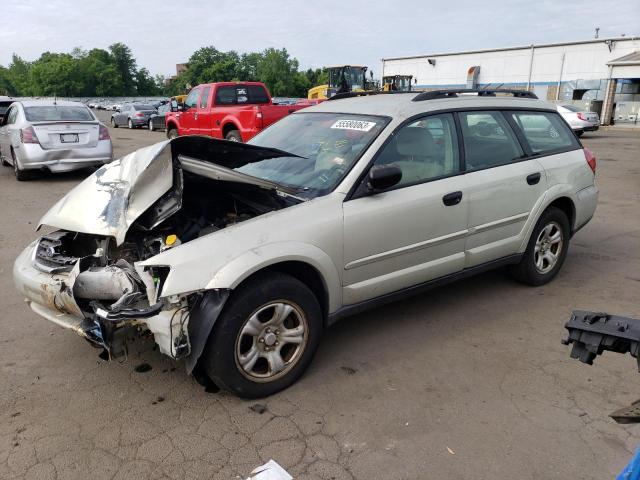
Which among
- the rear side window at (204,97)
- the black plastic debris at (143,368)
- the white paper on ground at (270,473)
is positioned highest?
the rear side window at (204,97)

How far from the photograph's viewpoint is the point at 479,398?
10.4 feet

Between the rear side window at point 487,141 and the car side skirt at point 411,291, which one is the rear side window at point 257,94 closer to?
the rear side window at point 487,141

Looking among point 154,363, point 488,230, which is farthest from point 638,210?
point 154,363

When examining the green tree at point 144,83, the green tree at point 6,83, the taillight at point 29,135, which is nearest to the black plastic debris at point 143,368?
the taillight at point 29,135

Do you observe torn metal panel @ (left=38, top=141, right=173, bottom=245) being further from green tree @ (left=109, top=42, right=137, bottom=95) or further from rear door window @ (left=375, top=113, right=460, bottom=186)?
green tree @ (left=109, top=42, right=137, bottom=95)

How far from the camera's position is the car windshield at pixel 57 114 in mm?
10172

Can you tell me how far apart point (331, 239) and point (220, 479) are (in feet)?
4.91

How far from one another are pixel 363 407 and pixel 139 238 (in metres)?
1.79

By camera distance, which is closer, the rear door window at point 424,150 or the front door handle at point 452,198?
the rear door window at point 424,150

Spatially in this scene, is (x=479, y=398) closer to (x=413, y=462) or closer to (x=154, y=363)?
(x=413, y=462)

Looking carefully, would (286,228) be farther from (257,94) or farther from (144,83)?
(144,83)

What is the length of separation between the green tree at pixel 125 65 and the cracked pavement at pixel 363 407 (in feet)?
371

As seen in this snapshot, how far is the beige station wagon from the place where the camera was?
9.50ft

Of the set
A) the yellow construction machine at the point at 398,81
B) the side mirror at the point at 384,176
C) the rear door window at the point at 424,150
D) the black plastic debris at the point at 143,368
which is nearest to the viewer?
the side mirror at the point at 384,176
